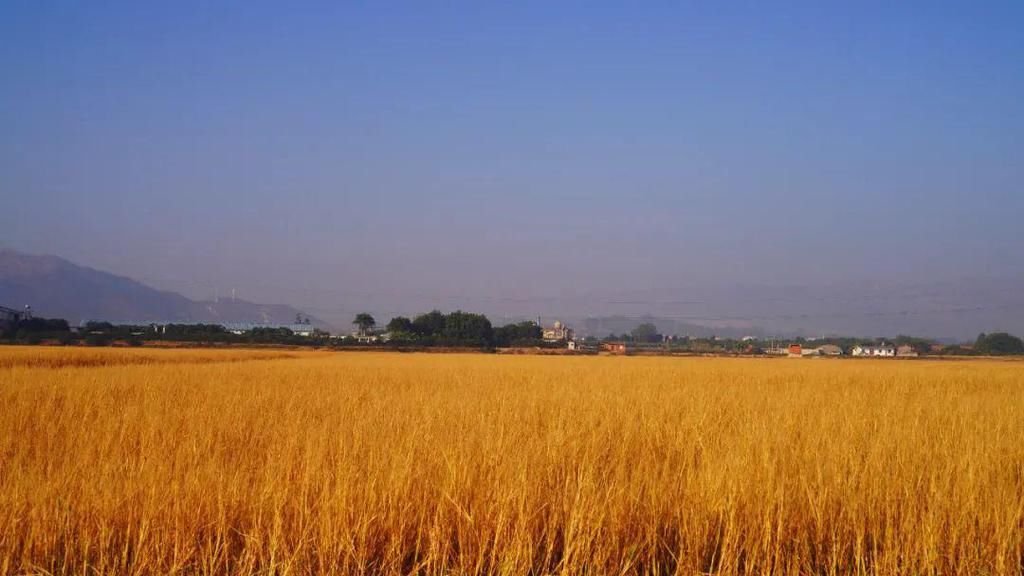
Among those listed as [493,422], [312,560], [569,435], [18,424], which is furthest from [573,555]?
[18,424]

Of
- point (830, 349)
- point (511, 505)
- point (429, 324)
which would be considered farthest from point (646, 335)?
point (511, 505)

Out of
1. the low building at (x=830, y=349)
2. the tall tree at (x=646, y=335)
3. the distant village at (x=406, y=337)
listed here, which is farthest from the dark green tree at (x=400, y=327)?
the tall tree at (x=646, y=335)

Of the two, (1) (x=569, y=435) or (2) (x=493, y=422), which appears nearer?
(1) (x=569, y=435)

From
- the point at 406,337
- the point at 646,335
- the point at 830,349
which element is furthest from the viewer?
the point at 646,335

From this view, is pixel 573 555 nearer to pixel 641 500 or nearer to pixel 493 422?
pixel 641 500

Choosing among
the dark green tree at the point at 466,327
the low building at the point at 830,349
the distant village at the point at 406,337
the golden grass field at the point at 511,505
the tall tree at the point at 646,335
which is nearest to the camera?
the golden grass field at the point at 511,505

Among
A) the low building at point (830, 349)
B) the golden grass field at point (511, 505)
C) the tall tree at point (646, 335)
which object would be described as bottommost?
the golden grass field at point (511, 505)

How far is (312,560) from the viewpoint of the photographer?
12.9 feet

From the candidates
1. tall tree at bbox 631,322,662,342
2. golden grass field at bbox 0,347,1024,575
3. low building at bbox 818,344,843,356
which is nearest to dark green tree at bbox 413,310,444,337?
low building at bbox 818,344,843,356

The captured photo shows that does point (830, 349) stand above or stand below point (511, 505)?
above

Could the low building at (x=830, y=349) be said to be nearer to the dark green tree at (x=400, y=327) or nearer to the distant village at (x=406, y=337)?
the distant village at (x=406, y=337)

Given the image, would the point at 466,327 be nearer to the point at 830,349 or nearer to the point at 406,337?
the point at 406,337

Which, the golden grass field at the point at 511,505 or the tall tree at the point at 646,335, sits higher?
the tall tree at the point at 646,335

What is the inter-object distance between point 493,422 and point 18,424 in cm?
478
